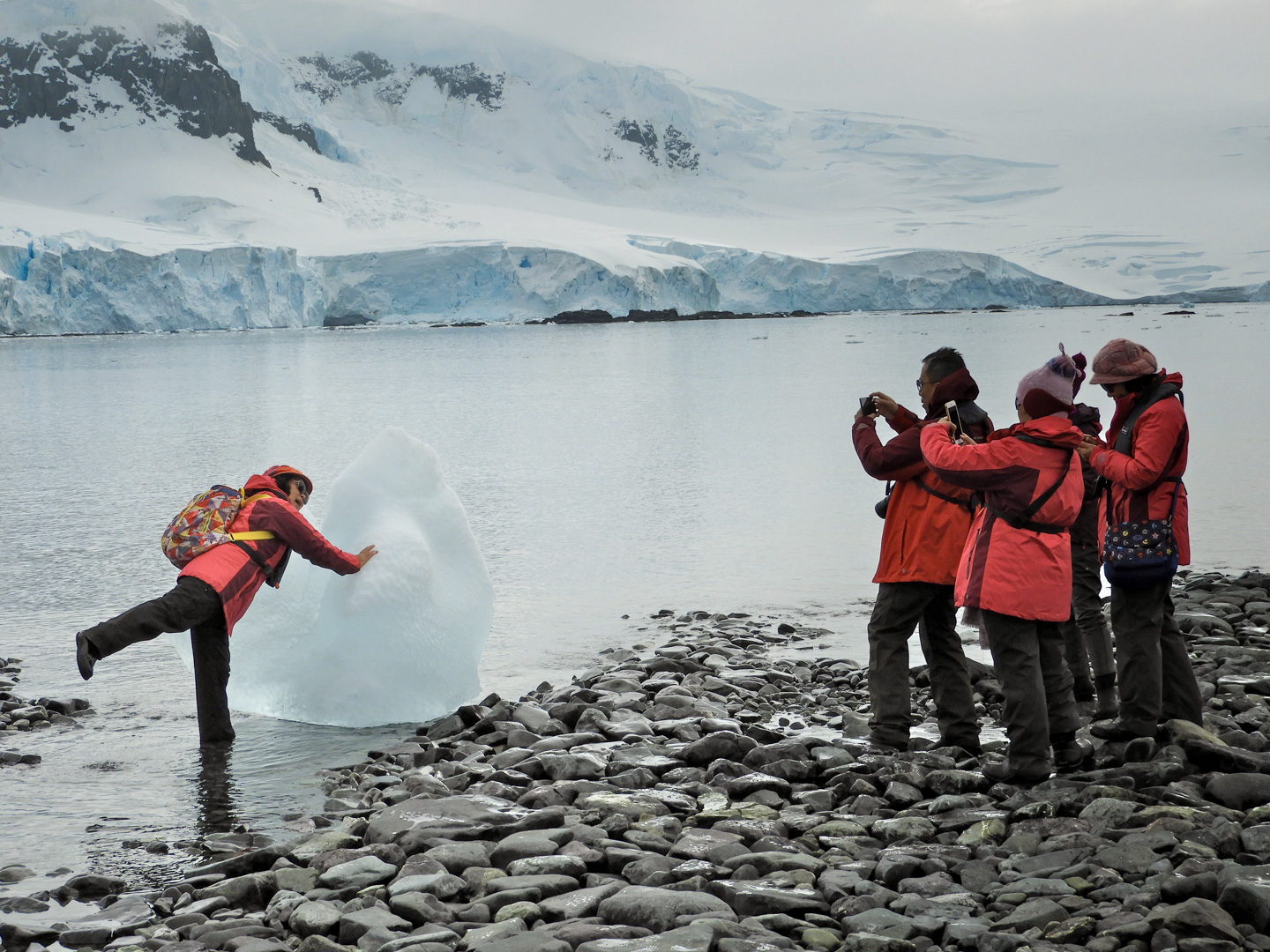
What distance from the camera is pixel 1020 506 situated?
12.8 ft

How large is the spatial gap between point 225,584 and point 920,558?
2907mm

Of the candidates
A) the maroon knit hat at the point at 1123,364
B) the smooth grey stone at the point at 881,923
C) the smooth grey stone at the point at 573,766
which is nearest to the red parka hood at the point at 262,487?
the smooth grey stone at the point at 573,766

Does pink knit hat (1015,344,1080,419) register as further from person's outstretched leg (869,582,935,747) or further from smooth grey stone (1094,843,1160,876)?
smooth grey stone (1094,843,1160,876)

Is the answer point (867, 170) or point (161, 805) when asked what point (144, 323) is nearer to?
point (161, 805)

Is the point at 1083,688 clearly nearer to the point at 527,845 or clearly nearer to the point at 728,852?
the point at 728,852

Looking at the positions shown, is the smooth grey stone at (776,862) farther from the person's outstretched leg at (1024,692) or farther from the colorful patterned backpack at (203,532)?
the colorful patterned backpack at (203,532)

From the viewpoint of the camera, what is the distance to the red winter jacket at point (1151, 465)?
13.1 feet

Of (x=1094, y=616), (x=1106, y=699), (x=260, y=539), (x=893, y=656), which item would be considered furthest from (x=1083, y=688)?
(x=260, y=539)

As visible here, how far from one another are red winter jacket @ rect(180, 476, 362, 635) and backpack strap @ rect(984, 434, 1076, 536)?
9.66 ft

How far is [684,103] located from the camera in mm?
130500

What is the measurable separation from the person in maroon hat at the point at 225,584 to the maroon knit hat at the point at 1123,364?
10.8ft

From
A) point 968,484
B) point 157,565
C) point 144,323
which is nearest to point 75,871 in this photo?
point 968,484

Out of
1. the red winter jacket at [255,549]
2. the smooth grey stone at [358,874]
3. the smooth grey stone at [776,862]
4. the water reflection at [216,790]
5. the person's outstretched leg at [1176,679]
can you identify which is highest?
the red winter jacket at [255,549]

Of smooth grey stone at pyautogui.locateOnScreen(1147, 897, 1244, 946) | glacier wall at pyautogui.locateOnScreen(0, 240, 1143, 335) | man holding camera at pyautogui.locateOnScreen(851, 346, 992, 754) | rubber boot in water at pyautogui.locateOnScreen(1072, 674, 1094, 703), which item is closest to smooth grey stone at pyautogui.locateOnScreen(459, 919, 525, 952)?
smooth grey stone at pyautogui.locateOnScreen(1147, 897, 1244, 946)
